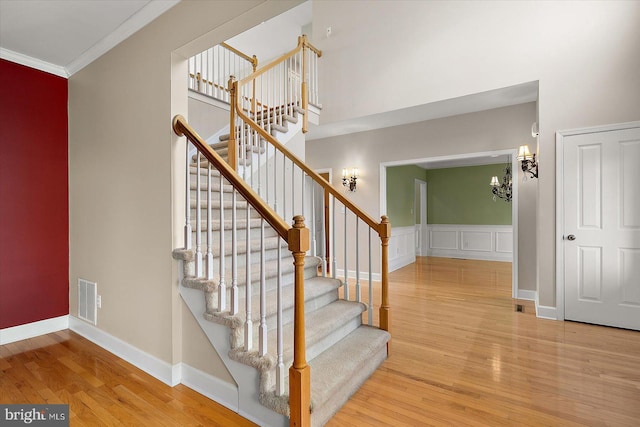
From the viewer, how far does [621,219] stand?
10.4 ft

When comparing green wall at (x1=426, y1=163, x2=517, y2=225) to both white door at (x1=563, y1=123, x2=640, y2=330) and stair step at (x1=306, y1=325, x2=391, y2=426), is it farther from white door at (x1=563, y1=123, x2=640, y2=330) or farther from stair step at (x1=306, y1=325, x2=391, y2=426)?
stair step at (x1=306, y1=325, x2=391, y2=426)

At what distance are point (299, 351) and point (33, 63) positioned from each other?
11.7 feet

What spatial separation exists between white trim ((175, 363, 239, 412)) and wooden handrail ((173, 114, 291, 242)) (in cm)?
103

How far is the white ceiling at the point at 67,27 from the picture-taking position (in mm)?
2188

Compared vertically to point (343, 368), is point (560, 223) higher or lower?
higher

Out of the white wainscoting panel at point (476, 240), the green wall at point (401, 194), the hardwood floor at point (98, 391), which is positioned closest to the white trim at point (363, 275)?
the green wall at point (401, 194)

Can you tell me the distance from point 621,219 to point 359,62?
12.1 ft

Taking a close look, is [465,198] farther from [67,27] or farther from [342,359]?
[67,27]

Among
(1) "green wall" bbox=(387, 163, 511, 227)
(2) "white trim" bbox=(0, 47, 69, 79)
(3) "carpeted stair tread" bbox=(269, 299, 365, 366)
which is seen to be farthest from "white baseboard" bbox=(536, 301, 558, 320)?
(2) "white trim" bbox=(0, 47, 69, 79)

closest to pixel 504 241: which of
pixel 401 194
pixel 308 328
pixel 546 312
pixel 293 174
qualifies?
pixel 401 194

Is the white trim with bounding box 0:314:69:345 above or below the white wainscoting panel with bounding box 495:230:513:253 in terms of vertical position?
below

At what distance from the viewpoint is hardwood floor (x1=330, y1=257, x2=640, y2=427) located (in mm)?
1804

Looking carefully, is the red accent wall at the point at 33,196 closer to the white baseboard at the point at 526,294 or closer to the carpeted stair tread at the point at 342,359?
the carpeted stair tread at the point at 342,359

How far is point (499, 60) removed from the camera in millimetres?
3730
